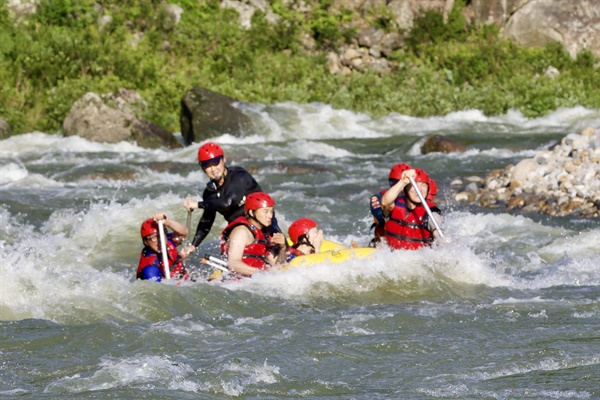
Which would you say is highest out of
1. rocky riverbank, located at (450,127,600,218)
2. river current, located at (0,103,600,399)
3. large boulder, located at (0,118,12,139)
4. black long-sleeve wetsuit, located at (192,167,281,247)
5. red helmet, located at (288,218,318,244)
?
black long-sleeve wetsuit, located at (192,167,281,247)

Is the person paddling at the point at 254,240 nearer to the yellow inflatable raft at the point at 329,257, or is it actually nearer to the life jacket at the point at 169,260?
the yellow inflatable raft at the point at 329,257

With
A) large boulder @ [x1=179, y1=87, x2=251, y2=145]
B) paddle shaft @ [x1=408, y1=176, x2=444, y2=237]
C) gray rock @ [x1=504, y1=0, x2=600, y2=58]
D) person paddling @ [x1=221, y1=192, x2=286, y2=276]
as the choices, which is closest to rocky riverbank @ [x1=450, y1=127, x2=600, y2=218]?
paddle shaft @ [x1=408, y1=176, x2=444, y2=237]

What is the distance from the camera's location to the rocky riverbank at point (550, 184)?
13.9 metres

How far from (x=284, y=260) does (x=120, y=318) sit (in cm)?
179

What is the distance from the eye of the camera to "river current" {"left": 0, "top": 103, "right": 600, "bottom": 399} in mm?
6359

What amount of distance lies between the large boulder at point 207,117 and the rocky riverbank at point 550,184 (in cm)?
701

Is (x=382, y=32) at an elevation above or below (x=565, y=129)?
above

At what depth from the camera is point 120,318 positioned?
7.93 metres

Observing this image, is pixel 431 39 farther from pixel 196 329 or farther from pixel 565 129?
pixel 196 329

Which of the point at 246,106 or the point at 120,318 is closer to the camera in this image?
the point at 120,318

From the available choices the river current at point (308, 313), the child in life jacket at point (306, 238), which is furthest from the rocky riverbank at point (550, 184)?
the child in life jacket at point (306, 238)

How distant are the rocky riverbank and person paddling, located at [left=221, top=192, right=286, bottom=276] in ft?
18.6

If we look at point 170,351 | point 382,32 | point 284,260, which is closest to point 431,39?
point 382,32

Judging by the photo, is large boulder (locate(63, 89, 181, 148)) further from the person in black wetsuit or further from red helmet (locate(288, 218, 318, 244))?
the person in black wetsuit
